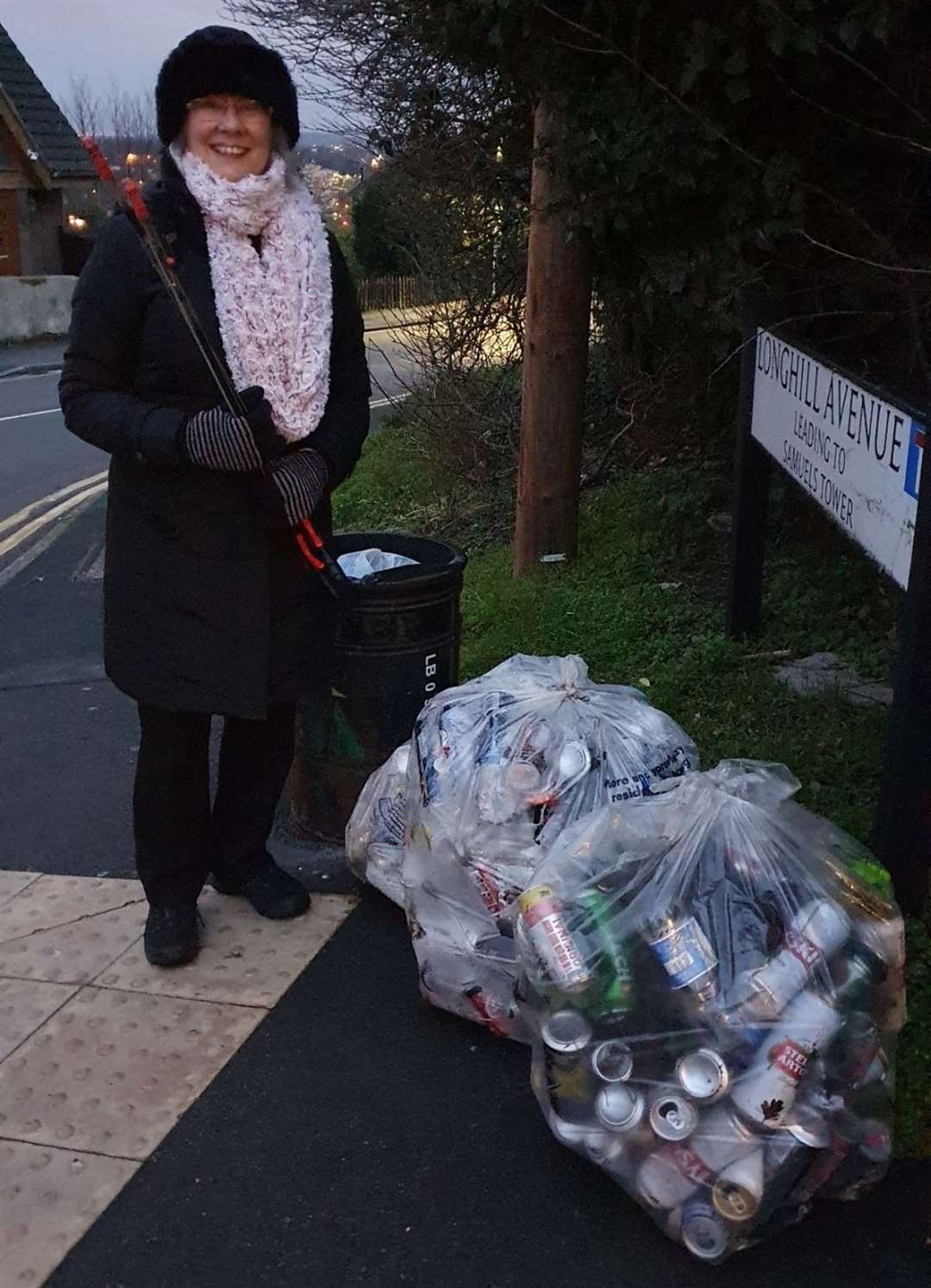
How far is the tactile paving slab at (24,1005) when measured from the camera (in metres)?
2.93

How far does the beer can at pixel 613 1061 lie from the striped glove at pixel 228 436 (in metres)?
1.46

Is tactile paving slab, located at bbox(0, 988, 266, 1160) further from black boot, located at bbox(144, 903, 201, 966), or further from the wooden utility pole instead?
the wooden utility pole

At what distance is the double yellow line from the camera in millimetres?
8562

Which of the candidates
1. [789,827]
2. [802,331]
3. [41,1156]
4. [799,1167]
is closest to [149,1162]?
[41,1156]

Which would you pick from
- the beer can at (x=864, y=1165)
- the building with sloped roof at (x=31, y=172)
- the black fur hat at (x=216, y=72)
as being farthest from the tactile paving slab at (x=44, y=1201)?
the building with sloped roof at (x=31, y=172)

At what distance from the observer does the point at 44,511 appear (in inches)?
374

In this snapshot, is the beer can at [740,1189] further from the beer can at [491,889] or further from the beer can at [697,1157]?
the beer can at [491,889]

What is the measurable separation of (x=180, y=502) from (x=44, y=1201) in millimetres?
1509

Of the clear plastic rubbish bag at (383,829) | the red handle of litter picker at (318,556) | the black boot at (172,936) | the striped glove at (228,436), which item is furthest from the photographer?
the clear plastic rubbish bag at (383,829)

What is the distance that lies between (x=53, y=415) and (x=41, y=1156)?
1383cm

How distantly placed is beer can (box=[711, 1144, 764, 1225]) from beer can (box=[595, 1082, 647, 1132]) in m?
0.17

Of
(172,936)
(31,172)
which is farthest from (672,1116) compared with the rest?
(31,172)

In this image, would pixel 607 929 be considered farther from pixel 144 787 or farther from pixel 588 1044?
pixel 144 787

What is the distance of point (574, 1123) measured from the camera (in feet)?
7.68
